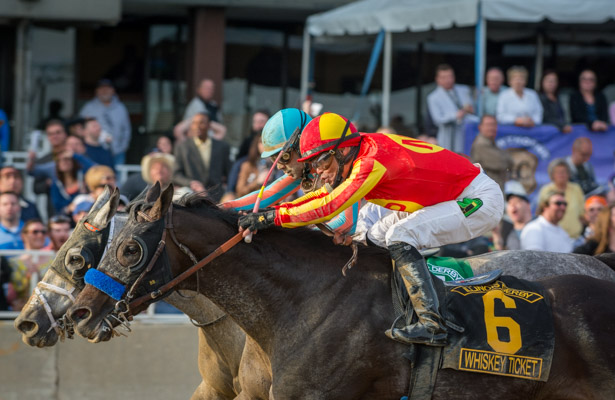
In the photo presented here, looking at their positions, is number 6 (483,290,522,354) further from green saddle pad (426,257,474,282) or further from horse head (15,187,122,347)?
horse head (15,187,122,347)

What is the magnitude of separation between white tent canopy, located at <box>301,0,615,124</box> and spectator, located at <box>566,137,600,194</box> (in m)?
1.36

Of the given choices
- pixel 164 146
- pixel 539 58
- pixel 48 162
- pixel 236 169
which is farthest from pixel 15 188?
pixel 539 58

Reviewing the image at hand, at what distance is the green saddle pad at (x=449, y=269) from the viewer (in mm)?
5688

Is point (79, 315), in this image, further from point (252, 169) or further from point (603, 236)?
point (252, 169)

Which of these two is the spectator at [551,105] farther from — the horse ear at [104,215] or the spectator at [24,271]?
the horse ear at [104,215]

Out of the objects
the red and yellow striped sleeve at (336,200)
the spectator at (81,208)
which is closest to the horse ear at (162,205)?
the red and yellow striped sleeve at (336,200)

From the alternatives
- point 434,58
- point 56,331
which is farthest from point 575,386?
point 434,58

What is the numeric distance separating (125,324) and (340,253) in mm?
1179

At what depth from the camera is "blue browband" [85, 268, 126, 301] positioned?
4945mm

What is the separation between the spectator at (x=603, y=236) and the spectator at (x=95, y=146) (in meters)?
5.12

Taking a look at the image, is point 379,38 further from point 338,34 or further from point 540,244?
point 540,244

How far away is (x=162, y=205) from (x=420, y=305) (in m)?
1.39

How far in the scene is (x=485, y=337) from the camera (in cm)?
507

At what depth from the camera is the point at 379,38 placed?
13.2m
